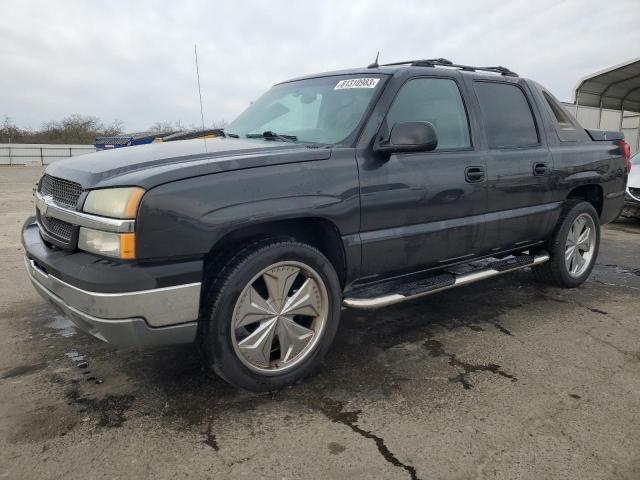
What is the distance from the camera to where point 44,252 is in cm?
277

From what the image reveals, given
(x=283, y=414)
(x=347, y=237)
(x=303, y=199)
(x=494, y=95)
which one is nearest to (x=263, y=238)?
(x=303, y=199)

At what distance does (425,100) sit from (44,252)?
2.56m

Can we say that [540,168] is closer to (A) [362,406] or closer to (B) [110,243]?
(A) [362,406]

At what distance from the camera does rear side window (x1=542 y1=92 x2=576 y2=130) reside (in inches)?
177

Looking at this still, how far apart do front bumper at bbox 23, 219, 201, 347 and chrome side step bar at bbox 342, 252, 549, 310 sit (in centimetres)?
99

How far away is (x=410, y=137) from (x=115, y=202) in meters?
1.66

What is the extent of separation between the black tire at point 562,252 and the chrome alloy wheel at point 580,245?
41mm

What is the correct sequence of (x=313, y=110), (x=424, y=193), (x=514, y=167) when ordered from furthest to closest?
(x=514, y=167) → (x=313, y=110) → (x=424, y=193)

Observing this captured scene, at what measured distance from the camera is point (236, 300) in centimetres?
260

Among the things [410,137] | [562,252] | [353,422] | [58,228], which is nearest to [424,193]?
[410,137]

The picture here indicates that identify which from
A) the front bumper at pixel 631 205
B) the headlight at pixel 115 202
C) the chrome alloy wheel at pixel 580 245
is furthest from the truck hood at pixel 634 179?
the headlight at pixel 115 202

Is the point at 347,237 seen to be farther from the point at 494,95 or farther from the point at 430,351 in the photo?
the point at 494,95

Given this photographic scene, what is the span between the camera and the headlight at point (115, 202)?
2.33 metres

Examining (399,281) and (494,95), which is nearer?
(399,281)
